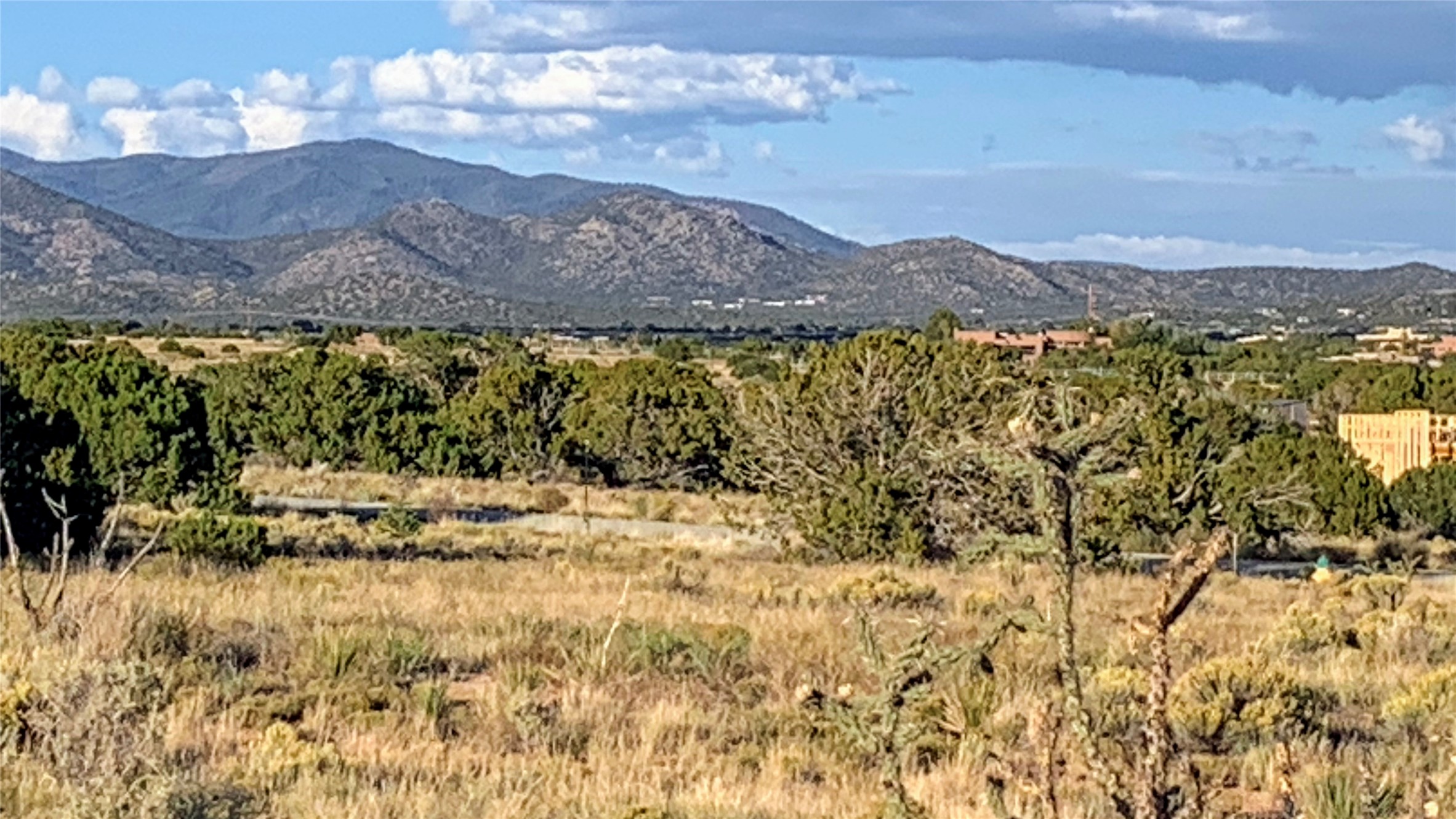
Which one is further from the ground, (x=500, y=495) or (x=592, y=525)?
(x=592, y=525)

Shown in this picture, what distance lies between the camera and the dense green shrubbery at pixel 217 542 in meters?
16.5

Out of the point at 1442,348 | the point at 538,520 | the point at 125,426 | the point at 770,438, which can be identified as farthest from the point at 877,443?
the point at 1442,348

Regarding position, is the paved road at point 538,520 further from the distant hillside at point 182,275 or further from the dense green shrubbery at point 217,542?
the distant hillside at point 182,275

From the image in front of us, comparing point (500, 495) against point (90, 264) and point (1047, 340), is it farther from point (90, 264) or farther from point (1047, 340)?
point (90, 264)

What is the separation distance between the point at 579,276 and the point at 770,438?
14753 cm

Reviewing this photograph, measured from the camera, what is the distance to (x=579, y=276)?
170 m

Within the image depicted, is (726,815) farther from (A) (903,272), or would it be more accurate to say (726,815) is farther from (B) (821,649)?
(A) (903,272)

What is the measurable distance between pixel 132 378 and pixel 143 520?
4.31 meters

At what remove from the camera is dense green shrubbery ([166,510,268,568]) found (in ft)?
54.2

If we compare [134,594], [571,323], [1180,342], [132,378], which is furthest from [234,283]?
[134,594]

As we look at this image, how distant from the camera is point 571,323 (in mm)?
141375

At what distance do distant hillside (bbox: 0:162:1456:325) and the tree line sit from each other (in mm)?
92029

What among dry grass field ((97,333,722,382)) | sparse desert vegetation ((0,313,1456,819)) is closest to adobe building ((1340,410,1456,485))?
sparse desert vegetation ((0,313,1456,819))

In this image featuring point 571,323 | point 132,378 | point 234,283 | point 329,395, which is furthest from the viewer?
point 234,283
